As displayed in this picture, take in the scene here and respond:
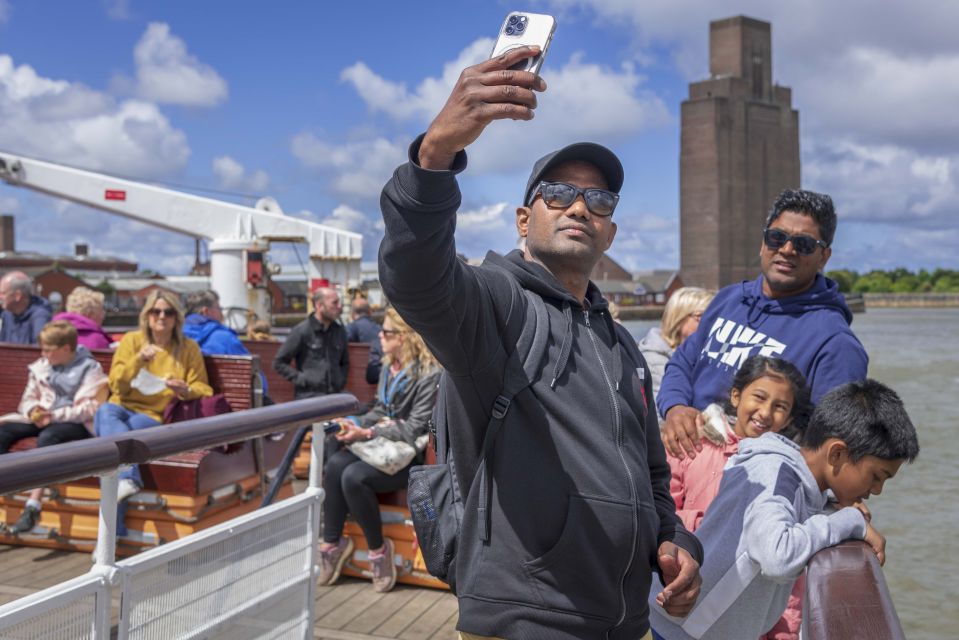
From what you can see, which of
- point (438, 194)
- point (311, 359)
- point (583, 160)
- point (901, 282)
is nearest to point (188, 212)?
point (311, 359)

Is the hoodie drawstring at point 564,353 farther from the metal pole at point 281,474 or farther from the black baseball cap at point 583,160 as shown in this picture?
the metal pole at point 281,474

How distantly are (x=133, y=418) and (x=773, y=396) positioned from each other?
390 centimetres

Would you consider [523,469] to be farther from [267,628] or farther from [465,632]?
[267,628]

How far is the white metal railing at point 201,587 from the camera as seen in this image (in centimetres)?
213

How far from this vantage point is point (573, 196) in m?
1.91

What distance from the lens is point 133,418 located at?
5.33 metres

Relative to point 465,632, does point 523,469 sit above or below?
above

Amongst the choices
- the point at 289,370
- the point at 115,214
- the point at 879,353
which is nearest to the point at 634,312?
the point at 879,353

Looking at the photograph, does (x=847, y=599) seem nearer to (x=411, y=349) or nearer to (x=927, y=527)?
(x=411, y=349)

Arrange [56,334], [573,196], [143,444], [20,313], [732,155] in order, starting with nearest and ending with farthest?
1. [573,196]
2. [143,444]
3. [56,334]
4. [20,313]
5. [732,155]

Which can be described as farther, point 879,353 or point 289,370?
point 879,353

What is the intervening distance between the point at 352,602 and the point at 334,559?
34 centimetres

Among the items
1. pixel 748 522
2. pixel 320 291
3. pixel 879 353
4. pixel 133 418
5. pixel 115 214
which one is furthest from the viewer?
pixel 879 353

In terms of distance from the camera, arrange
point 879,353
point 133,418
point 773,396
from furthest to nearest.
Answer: point 879,353 → point 133,418 → point 773,396
